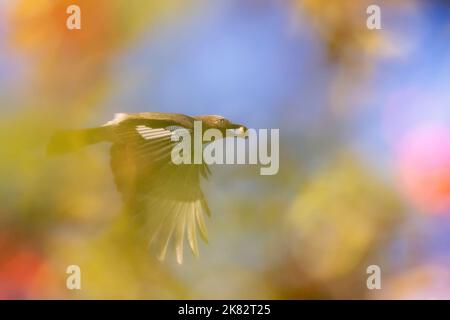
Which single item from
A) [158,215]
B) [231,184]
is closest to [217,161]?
[231,184]

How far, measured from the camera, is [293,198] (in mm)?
1591

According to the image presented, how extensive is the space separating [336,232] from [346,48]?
52 centimetres

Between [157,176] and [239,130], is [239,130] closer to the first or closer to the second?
[239,130]

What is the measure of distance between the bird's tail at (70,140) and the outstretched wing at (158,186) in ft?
0.25

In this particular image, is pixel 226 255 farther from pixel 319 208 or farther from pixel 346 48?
pixel 346 48

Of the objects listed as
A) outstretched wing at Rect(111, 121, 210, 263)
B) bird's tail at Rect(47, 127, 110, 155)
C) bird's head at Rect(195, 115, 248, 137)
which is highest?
bird's head at Rect(195, 115, 248, 137)

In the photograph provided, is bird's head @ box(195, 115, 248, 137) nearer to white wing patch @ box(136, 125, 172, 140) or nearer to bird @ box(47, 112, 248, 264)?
bird @ box(47, 112, 248, 264)

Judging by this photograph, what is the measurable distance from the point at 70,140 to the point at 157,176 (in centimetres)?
28

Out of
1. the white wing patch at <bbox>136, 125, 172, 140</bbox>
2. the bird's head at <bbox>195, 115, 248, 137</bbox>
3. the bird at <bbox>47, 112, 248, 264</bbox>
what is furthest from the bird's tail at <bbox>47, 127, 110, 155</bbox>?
the bird's head at <bbox>195, 115, 248, 137</bbox>

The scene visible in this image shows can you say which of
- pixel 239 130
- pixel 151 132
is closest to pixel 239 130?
pixel 239 130

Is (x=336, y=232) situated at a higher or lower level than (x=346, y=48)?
lower

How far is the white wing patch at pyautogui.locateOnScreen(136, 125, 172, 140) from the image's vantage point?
1.54 metres

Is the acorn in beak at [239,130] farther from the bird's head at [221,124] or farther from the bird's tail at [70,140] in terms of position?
the bird's tail at [70,140]

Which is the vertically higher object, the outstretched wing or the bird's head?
the bird's head
